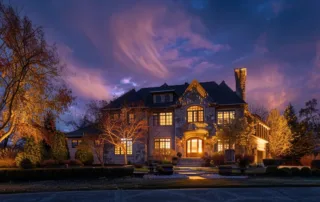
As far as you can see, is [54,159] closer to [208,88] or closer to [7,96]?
[7,96]

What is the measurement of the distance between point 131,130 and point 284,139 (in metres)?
19.7

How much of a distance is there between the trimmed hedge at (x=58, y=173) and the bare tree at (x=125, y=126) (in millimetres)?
9873

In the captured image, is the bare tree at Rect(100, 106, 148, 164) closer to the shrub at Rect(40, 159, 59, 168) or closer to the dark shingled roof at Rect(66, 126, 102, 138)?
the dark shingled roof at Rect(66, 126, 102, 138)

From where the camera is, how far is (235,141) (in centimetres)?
2909

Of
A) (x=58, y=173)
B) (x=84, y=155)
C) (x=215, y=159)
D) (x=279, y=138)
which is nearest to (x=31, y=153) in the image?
(x=58, y=173)

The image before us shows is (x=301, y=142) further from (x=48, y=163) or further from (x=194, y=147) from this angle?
(x=48, y=163)

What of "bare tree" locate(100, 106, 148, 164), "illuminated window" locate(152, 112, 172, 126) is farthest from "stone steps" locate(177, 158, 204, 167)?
"bare tree" locate(100, 106, 148, 164)

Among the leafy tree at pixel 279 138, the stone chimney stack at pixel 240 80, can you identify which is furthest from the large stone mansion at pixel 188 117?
the leafy tree at pixel 279 138

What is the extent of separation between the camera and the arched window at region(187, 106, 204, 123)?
112ft

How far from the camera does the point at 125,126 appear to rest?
31.9 meters

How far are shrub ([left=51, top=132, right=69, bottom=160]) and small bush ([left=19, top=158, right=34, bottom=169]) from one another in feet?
13.8

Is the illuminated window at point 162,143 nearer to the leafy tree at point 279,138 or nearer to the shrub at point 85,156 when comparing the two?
the shrub at point 85,156

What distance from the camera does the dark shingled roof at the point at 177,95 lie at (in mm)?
33812

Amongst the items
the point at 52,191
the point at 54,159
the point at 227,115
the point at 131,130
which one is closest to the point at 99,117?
the point at 131,130
